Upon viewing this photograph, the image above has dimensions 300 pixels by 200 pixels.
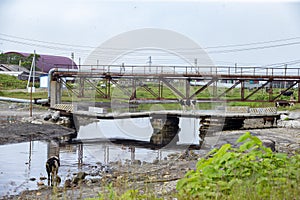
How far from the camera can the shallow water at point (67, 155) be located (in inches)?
387

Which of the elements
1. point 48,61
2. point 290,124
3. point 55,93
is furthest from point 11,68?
point 290,124

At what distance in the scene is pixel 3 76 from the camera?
4569 cm

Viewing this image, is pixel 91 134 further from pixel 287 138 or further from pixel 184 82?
pixel 287 138

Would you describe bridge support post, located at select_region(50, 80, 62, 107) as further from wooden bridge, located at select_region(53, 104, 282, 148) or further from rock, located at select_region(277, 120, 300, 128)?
rock, located at select_region(277, 120, 300, 128)

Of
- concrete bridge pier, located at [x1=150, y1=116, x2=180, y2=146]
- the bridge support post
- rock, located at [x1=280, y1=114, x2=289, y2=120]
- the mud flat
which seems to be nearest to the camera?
the mud flat

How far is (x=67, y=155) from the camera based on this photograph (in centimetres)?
1416

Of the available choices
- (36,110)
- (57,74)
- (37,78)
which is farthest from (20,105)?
(37,78)

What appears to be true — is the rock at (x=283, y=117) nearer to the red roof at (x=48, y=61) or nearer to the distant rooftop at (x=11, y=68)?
the red roof at (x=48, y=61)

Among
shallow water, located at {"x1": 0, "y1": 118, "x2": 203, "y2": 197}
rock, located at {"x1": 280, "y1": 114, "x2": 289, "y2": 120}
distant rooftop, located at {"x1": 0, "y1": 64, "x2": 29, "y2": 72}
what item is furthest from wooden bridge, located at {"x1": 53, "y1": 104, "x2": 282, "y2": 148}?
distant rooftop, located at {"x1": 0, "y1": 64, "x2": 29, "y2": 72}

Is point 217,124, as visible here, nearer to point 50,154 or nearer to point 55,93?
point 55,93

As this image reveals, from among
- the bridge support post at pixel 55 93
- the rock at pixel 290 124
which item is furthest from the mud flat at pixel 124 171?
the bridge support post at pixel 55 93

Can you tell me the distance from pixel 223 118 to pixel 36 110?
1508 centimetres

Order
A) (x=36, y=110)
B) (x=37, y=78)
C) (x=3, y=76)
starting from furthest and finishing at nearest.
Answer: (x=37, y=78), (x=3, y=76), (x=36, y=110)

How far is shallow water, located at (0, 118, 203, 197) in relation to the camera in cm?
982
